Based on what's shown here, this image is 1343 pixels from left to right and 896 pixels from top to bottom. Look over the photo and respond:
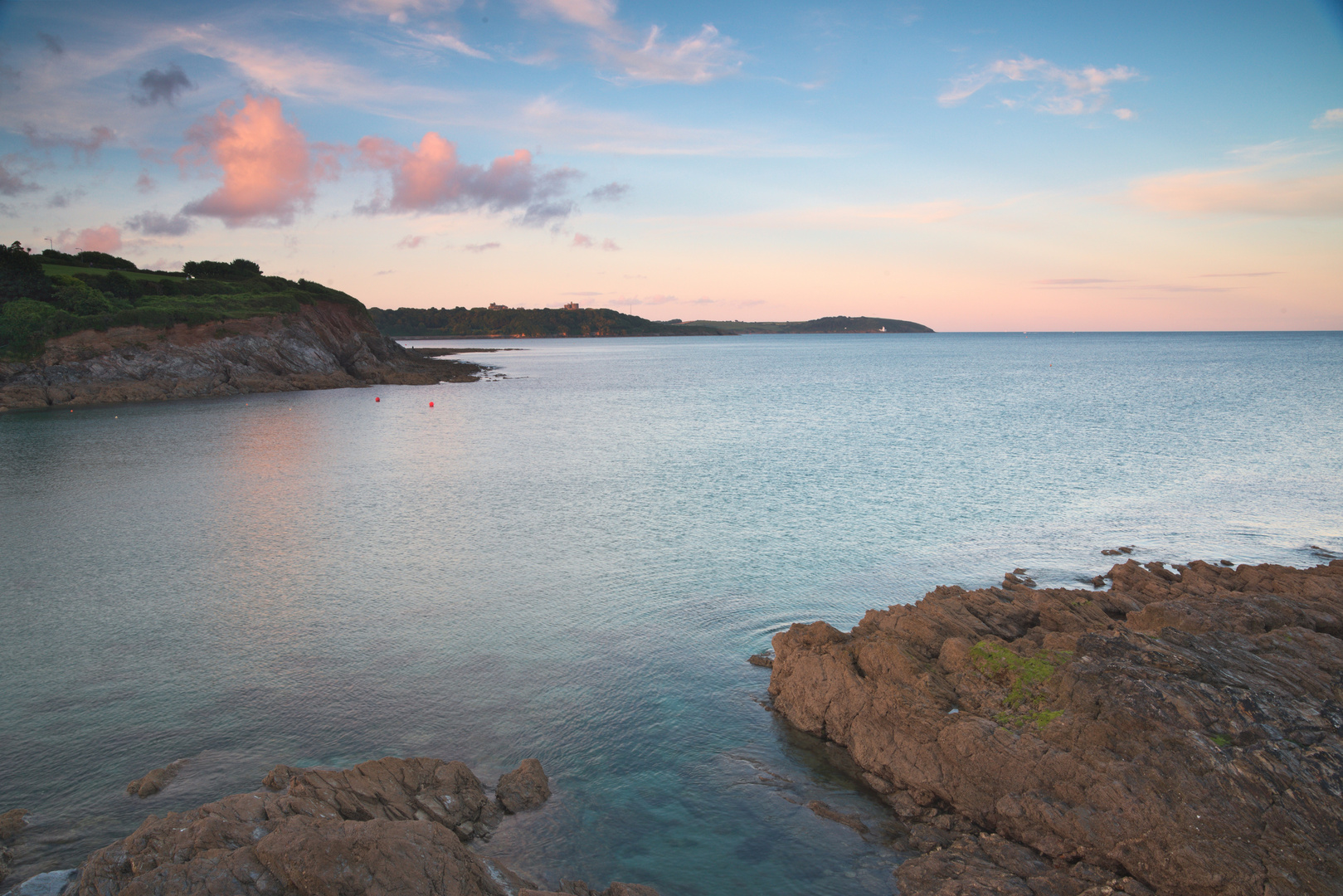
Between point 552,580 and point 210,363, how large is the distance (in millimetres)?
67502

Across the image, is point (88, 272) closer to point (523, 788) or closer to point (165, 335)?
point (165, 335)

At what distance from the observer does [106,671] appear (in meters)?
15.1

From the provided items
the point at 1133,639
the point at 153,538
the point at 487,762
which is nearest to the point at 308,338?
the point at 153,538

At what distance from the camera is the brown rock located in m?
9.75

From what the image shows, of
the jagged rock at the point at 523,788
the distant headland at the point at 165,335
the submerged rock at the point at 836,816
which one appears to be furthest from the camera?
the distant headland at the point at 165,335

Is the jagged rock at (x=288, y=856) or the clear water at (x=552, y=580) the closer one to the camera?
the jagged rock at (x=288, y=856)

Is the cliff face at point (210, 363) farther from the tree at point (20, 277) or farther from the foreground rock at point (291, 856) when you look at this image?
the foreground rock at point (291, 856)

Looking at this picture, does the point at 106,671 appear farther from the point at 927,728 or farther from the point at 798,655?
the point at 927,728

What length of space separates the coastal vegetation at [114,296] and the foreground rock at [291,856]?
245 ft

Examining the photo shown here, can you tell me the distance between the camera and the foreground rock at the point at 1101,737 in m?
8.34

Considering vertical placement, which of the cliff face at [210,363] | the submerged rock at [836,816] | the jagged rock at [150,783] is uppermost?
the cliff face at [210,363]

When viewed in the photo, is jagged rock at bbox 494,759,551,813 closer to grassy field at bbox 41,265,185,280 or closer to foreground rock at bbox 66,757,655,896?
foreground rock at bbox 66,757,655,896

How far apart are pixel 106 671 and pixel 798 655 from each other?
1409 centimetres

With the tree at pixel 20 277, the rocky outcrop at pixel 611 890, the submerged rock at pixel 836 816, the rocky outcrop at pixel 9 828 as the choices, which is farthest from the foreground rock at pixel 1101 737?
the tree at pixel 20 277
